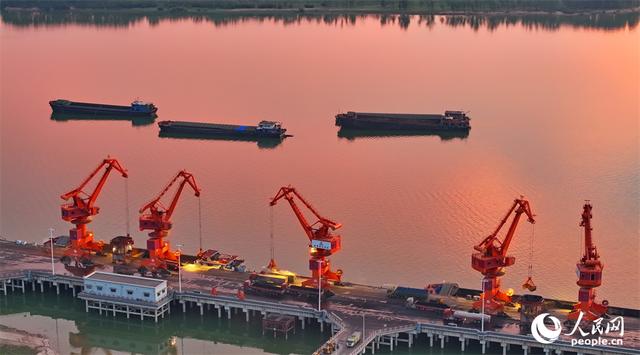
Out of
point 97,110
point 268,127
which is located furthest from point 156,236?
point 97,110

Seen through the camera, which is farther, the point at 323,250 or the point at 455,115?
the point at 455,115

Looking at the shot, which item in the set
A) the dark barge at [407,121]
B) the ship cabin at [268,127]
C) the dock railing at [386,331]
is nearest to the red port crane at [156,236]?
the dock railing at [386,331]

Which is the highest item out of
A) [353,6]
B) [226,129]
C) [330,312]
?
[353,6]

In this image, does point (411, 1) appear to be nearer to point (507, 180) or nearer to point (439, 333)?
point (507, 180)

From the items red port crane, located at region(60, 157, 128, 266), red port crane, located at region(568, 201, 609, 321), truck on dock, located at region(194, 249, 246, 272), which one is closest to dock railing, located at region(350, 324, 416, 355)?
red port crane, located at region(568, 201, 609, 321)

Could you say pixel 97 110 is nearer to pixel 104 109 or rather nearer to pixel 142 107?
pixel 104 109

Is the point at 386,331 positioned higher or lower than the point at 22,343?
higher

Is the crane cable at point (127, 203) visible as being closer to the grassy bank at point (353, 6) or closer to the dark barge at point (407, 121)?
the dark barge at point (407, 121)
